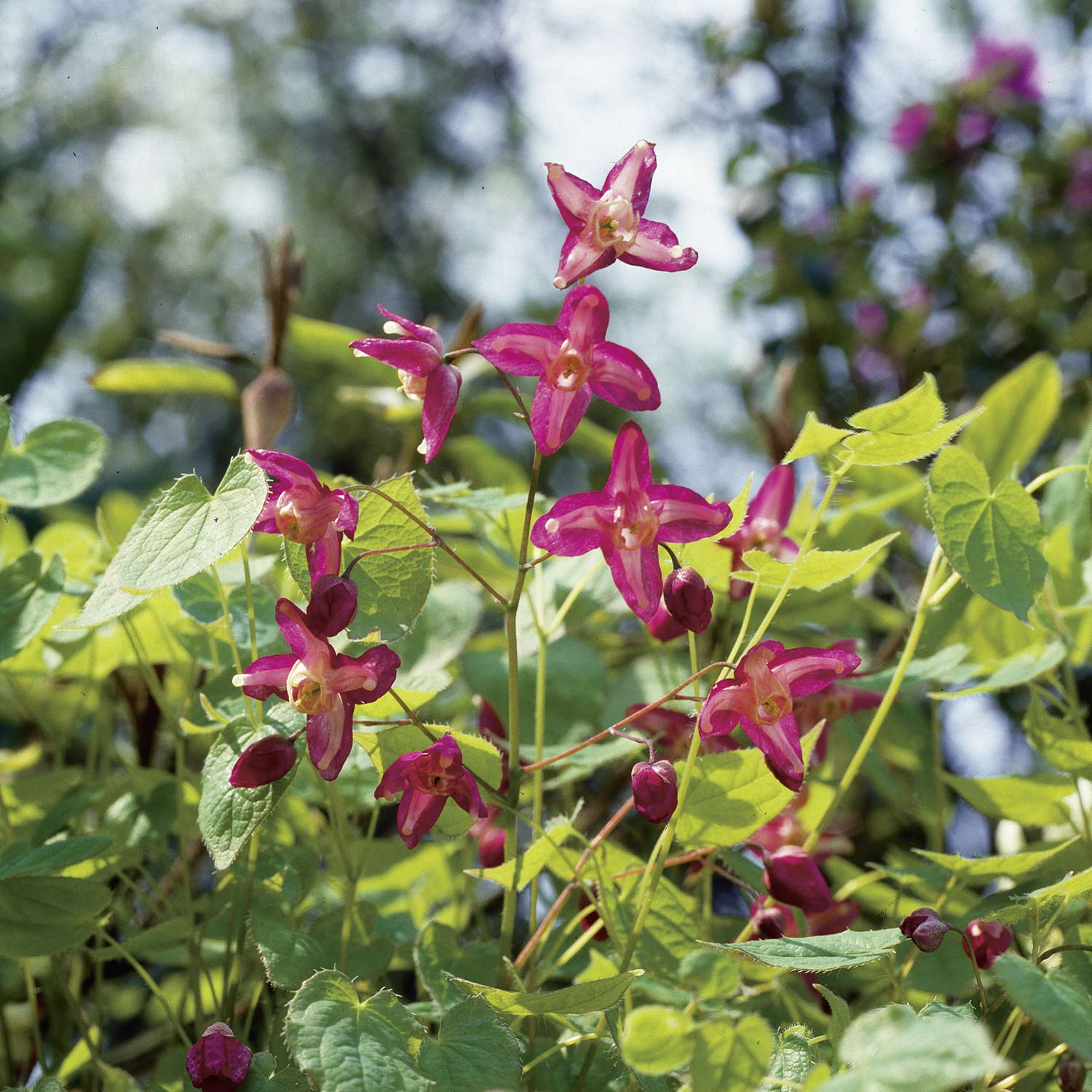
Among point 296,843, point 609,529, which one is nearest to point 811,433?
point 609,529

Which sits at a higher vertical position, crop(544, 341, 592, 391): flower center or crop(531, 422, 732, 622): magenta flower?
crop(544, 341, 592, 391): flower center

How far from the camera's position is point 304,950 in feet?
1.43

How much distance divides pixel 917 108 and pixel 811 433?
166cm

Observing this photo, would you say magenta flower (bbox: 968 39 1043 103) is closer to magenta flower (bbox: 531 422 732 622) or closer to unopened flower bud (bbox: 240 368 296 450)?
unopened flower bud (bbox: 240 368 296 450)

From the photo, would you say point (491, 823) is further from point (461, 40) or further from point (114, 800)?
point (461, 40)

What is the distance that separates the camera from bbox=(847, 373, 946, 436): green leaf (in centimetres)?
41

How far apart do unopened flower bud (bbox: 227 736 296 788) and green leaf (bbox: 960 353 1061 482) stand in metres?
0.62

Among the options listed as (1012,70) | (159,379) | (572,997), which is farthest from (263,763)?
(1012,70)

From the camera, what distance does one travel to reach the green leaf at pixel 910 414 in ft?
1.34

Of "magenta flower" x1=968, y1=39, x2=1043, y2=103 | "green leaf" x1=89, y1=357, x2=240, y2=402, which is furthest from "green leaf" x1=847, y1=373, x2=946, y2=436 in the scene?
"magenta flower" x1=968, y1=39, x2=1043, y2=103

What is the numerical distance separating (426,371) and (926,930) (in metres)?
0.28

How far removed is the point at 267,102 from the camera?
208 inches

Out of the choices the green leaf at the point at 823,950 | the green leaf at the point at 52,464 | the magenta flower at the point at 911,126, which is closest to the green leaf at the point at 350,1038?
the green leaf at the point at 823,950

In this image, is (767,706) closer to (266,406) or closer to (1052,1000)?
(1052,1000)
